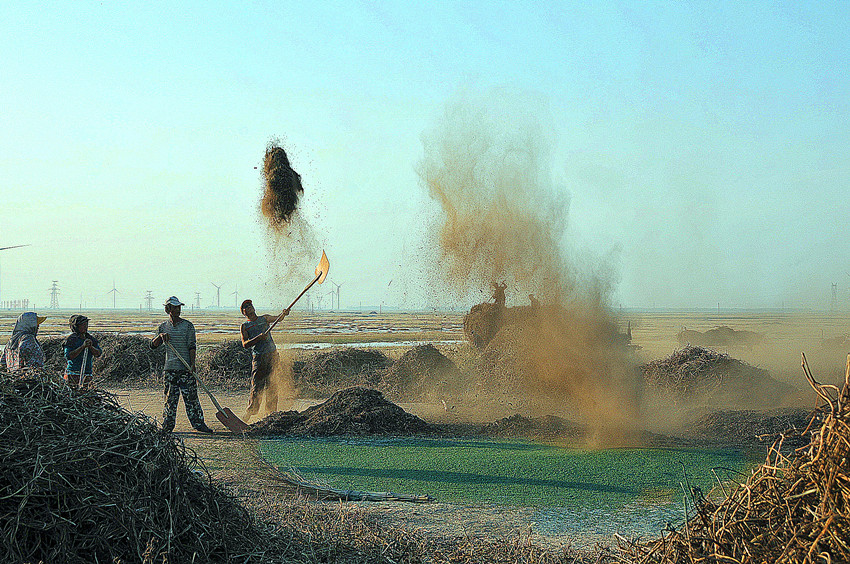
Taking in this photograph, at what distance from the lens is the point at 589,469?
953 cm

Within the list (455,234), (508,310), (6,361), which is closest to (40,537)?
(6,361)

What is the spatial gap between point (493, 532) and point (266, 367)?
7.50m

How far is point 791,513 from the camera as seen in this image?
3016 millimetres

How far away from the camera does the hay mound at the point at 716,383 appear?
55.6ft

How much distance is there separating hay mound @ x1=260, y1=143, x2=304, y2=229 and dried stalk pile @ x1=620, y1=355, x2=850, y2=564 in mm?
12967

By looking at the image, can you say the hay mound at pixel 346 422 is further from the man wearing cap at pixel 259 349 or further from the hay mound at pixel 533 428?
the hay mound at pixel 533 428

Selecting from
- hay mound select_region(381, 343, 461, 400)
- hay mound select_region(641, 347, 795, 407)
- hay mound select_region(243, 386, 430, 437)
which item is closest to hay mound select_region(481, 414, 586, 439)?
hay mound select_region(243, 386, 430, 437)

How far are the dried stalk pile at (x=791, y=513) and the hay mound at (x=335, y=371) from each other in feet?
51.3

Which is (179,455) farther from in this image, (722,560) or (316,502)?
(722,560)

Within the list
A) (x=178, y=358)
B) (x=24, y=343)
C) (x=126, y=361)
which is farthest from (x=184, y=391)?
(x=126, y=361)

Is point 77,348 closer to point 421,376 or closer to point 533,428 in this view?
point 533,428

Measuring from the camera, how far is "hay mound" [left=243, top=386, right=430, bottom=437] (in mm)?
11969

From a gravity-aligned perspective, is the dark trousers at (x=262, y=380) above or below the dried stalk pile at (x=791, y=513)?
below

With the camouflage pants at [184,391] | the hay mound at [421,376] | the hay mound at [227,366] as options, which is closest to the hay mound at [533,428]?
the camouflage pants at [184,391]
